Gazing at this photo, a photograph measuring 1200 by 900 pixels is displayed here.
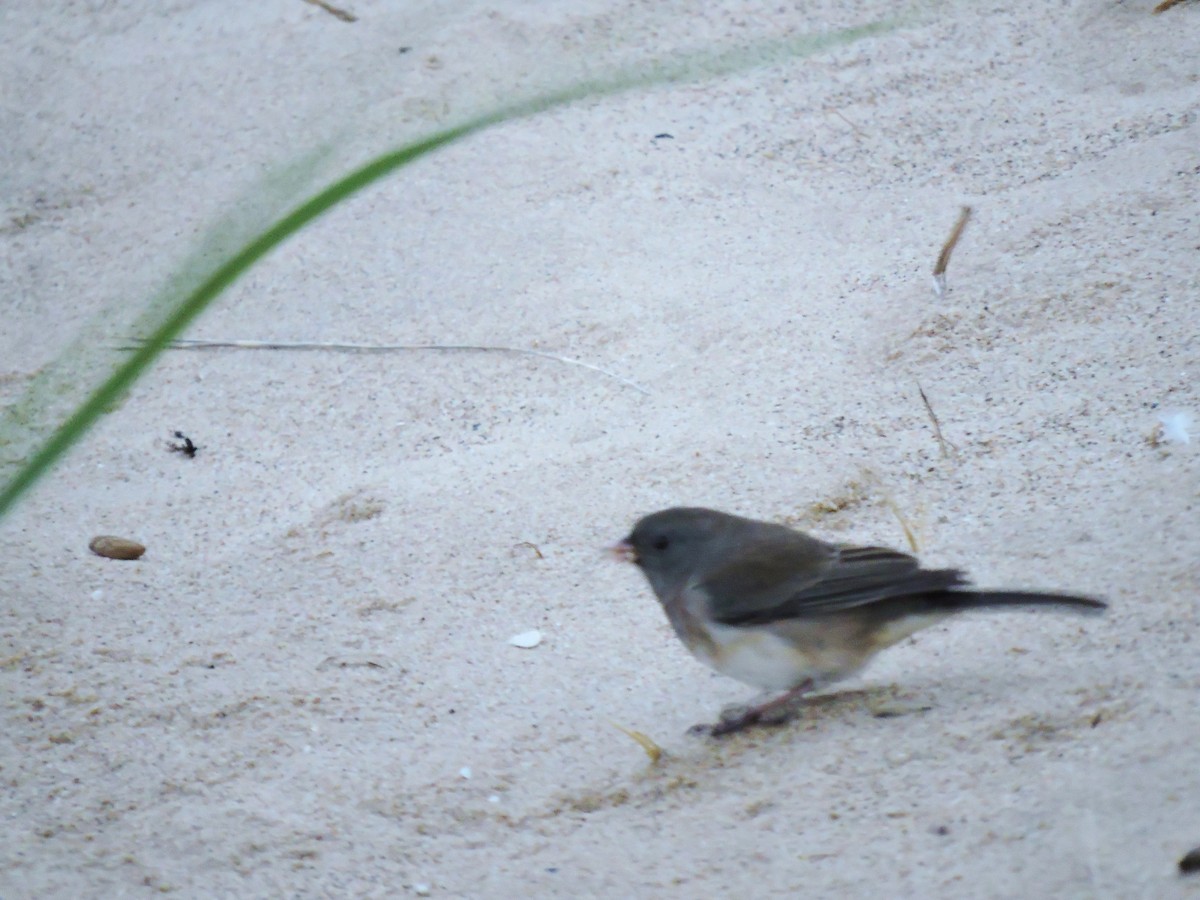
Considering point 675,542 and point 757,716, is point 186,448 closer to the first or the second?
point 675,542

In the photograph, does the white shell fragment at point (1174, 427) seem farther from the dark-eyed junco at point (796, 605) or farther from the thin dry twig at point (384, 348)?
the thin dry twig at point (384, 348)

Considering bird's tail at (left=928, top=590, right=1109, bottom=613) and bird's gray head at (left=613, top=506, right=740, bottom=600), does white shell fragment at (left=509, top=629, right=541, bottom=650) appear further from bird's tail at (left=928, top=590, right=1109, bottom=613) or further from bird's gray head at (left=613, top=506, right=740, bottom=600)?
bird's tail at (left=928, top=590, right=1109, bottom=613)

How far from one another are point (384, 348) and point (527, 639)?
1.81 meters

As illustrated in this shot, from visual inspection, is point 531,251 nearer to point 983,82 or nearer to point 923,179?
point 923,179

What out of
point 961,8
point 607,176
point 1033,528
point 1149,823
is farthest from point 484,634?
Answer: point 961,8

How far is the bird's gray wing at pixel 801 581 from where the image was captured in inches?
116

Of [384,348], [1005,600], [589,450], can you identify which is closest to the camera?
[1005,600]

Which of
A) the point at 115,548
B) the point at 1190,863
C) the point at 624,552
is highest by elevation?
the point at 1190,863

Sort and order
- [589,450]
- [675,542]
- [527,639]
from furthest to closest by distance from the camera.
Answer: [589,450] < [527,639] < [675,542]

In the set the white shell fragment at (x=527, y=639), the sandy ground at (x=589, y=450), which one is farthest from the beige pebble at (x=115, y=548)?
the white shell fragment at (x=527, y=639)

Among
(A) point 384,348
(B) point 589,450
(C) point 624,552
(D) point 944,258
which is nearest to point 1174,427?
(D) point 944,258

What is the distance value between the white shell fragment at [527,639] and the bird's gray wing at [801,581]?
62 centimetres

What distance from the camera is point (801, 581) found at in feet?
10.0

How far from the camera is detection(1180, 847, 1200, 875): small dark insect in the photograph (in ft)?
6.62
